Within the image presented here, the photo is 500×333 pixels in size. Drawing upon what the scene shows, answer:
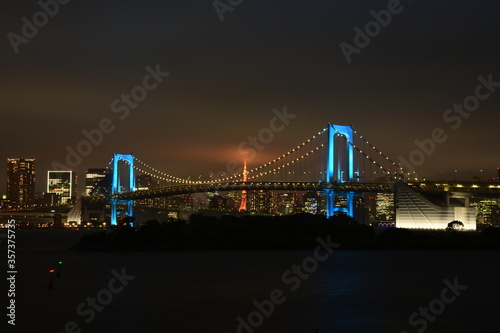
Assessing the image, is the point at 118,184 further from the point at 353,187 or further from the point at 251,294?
the point at 251,294

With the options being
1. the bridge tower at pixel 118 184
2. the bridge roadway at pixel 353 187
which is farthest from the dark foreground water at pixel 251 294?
the bridge tower at pixel 118 184

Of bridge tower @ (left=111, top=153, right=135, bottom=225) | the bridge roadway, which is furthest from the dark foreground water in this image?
bridge tower @ (left=111, top=153, right=135, bottom=225)

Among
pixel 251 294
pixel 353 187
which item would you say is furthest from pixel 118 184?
pixel 251 294

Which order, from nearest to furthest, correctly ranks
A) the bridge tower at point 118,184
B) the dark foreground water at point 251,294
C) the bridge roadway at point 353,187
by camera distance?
the dark foreground water at point 251,294, the bridge roadway at point 353,187, the bridge tower at point 118,184

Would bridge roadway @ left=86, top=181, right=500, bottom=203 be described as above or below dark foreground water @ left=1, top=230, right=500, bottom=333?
A: above

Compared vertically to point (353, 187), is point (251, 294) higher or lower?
lower

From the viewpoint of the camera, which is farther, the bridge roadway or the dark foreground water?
the bridge roadway

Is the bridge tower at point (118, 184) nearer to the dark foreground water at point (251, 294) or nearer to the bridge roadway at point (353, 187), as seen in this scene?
the bridge roadway at point (353, 187)

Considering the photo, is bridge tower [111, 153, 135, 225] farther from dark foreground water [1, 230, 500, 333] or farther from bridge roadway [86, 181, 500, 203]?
dark foreground water [1, 230, 500, 333]

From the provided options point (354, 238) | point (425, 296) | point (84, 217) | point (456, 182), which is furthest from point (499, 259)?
point (84, 217)
